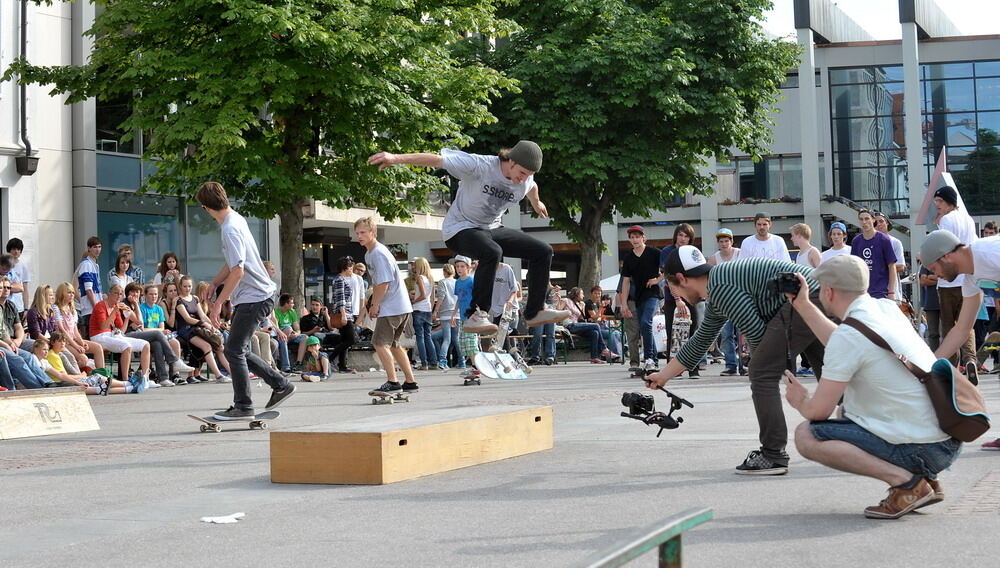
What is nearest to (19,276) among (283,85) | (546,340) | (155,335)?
(155,335)

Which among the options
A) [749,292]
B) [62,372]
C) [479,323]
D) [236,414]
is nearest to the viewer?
[749,292]

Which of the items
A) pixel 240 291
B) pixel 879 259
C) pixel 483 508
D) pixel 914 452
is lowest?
pixel 483 508

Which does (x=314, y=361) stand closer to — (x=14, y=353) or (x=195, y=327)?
(x=195, y=327)

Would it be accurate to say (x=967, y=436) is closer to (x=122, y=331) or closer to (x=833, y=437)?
(x=833, y=437)

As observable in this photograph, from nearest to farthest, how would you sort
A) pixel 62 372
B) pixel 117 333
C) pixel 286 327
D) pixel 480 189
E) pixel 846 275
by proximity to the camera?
pixel 846 275, pixel 480 189, pixel 62 372, pixel 117 333, pixel 286 327

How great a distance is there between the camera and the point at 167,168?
22.8 m

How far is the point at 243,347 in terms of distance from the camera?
1055cm

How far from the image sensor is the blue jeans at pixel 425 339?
21.9 m

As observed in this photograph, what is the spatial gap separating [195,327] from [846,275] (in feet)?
47.4

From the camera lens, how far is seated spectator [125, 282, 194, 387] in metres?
17.4

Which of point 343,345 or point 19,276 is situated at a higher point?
point 19,276

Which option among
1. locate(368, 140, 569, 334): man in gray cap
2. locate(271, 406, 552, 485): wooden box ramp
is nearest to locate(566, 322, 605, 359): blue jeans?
locate(368, 140, 569, 334): man in gray cap

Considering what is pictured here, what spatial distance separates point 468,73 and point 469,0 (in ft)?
5.43

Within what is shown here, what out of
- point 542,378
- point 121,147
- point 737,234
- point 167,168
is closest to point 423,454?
point 542,378
